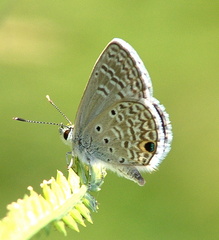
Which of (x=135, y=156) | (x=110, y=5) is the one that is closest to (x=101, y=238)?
(x=135, y=156)

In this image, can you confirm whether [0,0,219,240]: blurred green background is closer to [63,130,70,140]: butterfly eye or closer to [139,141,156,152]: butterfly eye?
[63,130,70,140]: butterfly eye

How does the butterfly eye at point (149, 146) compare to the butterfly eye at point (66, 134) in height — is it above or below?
below

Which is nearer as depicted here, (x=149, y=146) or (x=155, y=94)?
(x=149, y=146)

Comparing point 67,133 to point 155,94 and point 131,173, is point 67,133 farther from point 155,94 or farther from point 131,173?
point 155,94

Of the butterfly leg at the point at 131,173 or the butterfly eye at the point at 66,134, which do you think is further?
the butterfly eye at the point at 66,134

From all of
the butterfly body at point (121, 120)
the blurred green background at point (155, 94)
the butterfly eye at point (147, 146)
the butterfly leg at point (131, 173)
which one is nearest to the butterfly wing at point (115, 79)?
the butterfly body at point (121, 120)

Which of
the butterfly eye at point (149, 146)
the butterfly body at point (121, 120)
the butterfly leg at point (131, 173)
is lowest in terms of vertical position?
the butterfly leg at point (131, 173)

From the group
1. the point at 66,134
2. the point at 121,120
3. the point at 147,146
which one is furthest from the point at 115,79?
the point at 66,134

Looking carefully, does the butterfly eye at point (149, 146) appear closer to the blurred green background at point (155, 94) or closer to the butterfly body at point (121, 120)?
the butterfly body at point (121, 120)
